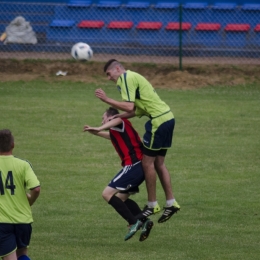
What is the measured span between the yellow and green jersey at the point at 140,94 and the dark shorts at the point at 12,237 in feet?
8.20

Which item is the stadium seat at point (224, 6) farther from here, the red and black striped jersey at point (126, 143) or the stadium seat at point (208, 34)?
the red and black striped jersey at point (126, 143)

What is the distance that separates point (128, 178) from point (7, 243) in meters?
2.31

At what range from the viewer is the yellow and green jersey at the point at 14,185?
23.3ft

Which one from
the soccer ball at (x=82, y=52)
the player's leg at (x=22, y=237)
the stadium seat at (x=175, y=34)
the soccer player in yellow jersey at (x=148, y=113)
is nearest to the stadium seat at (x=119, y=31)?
the stadium seat at (x=175, y=34)

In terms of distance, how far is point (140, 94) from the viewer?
368 inches

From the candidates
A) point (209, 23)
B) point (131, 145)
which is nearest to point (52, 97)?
point (209, 23)

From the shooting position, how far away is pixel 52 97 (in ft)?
60.8

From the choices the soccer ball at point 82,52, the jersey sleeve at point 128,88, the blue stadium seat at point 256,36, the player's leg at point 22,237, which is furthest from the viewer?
the blue stadium seat at point 256,36

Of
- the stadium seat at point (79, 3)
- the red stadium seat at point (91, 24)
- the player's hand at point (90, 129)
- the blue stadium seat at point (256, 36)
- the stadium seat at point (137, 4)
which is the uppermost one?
the player's hand at point (90, 129)

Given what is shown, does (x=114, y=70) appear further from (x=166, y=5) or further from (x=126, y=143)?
(x=166, y=5)

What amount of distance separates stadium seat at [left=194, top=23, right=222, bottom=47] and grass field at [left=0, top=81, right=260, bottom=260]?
3.05m

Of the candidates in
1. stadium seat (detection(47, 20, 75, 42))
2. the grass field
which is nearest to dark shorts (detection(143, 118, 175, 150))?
the grass field

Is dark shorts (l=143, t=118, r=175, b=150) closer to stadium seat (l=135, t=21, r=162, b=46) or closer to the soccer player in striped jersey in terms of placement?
the soccer player in striped jersey

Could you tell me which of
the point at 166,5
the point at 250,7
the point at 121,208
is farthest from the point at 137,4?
the point at 121,208
